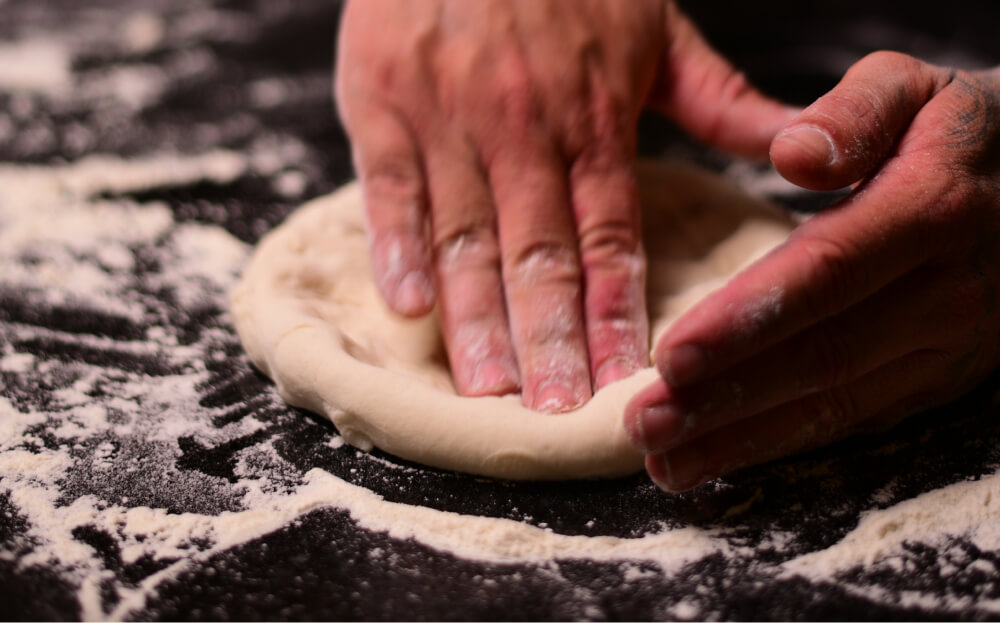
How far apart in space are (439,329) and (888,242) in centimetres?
77

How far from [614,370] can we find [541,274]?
0.71ft

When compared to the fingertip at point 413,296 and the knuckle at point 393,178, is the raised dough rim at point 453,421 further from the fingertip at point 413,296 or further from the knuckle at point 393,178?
the knuckle at point 393,178

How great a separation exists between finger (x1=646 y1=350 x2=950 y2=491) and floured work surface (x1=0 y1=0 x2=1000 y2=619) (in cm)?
5

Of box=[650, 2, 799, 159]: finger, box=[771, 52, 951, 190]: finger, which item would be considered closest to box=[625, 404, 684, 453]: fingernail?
box=[771, 52, 951, 190]: finger

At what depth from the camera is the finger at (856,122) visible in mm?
1058

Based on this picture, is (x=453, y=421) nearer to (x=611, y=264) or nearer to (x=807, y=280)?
(x=611, y=264)

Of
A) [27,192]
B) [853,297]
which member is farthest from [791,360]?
[27,192]

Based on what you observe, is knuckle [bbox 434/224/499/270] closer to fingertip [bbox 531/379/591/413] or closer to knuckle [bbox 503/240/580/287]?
knuckle [bbox 503/240/580/287]

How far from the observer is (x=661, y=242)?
169 cm

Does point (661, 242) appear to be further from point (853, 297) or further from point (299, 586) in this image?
point (299, 586)

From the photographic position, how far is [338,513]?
1.21 metres

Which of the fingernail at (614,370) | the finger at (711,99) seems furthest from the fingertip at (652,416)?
the finger at (711,99)

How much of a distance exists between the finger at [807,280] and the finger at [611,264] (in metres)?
0.33

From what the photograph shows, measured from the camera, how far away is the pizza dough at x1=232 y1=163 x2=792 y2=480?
1.20 metres
